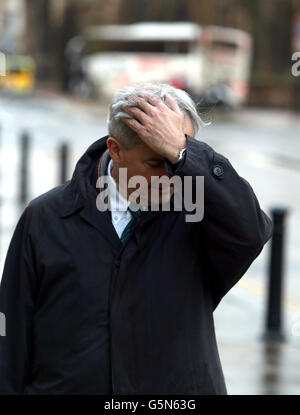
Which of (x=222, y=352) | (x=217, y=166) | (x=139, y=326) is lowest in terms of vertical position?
(x=222, y=352)

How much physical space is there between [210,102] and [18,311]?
871 mm

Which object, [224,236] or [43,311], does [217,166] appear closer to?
[224,236]

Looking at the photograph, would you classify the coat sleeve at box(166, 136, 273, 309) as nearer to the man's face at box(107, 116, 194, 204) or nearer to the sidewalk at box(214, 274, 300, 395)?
the man's face at box(107, 116, 194, 204)

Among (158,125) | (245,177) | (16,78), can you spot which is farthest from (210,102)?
(16,78)

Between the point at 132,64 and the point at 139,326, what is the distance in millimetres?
41746

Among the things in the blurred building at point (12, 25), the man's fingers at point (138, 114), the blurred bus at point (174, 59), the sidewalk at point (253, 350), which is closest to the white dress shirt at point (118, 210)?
the man's fingers at point (138, 114)

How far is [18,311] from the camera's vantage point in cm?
325

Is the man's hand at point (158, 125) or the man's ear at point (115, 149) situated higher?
the man's hand at point (158, 125)

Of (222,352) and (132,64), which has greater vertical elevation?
(222,352)

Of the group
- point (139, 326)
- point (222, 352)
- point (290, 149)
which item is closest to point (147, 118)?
point (139, 326)

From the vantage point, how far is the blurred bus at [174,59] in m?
41.9

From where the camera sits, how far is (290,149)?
26.0 meters

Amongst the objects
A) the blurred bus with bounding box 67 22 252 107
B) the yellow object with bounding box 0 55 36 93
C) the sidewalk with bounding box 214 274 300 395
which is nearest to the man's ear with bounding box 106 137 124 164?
the sidewalk with bounding box 214 274 300 395

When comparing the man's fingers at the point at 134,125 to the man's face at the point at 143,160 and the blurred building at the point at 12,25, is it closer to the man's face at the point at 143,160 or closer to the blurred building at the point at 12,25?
the man's face at the point at 143,160
